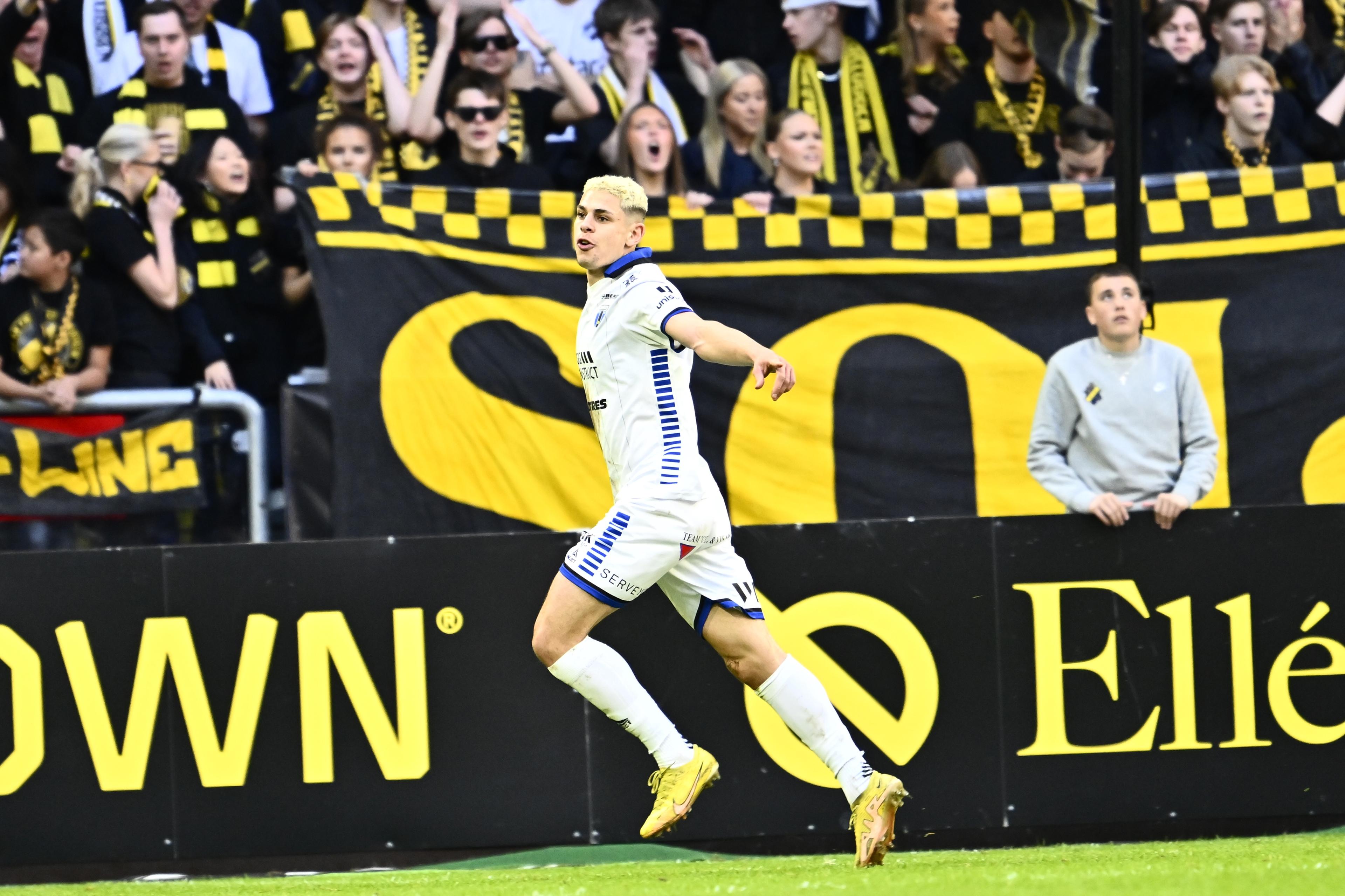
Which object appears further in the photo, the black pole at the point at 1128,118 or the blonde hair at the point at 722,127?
the blonde hair at the point at 722,127

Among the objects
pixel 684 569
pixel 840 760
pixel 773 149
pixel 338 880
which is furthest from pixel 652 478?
pixel 773 149

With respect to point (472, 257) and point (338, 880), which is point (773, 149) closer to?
point (472, 257)

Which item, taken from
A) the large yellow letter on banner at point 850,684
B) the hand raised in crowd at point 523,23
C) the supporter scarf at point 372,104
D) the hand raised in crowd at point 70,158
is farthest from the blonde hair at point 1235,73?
the hand raised in crowd at point 70,158

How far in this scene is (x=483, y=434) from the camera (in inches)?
298

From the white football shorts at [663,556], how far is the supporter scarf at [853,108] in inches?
151

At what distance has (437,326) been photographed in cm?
760

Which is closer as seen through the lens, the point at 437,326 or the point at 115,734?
the point at 115,734

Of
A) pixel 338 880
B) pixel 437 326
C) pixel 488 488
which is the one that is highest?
pixel 437 326

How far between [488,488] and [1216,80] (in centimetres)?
411

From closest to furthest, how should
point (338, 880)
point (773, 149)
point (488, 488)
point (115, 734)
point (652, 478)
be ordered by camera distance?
point (652, 478) → point (338, 880) → point (115, 734) → point (488, 488) → point (773, 149)

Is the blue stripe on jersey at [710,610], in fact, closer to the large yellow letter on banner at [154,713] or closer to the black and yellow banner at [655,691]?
the black and yellow banner at [655,691]

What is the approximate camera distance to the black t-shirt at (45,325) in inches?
297

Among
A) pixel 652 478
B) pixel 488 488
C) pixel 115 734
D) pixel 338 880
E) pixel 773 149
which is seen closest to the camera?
pixel 652 478

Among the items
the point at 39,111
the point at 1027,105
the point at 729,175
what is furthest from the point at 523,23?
the point at 1027,105
